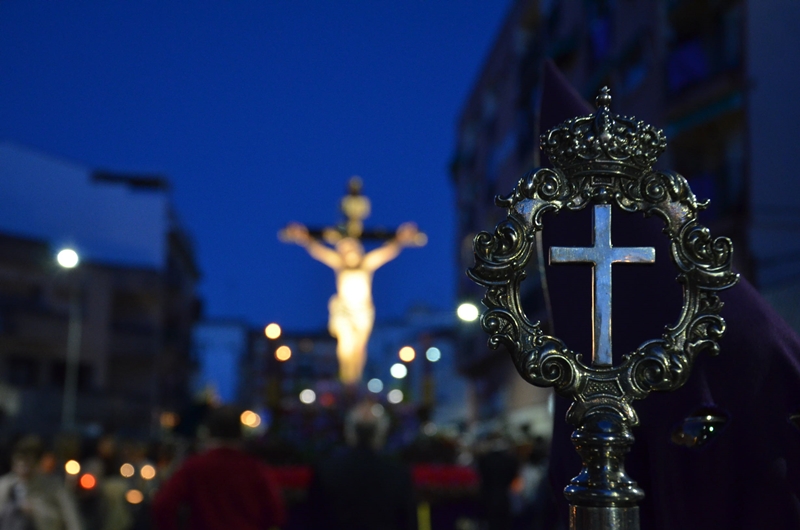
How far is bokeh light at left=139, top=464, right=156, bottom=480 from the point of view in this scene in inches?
481

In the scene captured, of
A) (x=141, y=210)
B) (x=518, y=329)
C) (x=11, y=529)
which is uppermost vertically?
(x=141, y=210)

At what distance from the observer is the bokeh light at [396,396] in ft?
47.8

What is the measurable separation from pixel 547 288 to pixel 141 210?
43798 millimetres

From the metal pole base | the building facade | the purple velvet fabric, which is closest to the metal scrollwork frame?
the metal pole base

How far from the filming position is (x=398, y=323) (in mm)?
91000

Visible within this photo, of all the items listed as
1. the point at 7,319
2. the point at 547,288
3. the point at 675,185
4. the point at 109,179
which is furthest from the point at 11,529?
the point at 109,179

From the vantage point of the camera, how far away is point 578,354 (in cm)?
154

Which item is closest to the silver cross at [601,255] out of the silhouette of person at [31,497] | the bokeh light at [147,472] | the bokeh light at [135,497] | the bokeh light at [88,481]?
the silhouette of person at [31,497]

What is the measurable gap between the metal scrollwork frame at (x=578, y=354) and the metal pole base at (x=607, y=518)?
12 cm

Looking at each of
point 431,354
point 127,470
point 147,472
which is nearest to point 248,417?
point 147,472

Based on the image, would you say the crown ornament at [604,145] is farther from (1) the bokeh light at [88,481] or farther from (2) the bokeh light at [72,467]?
(2) the bokeh light at [72,467]

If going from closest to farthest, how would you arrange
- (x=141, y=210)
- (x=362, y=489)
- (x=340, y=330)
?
(x=362, y=489) < (x=340, y=330) < (x=141, y=210)

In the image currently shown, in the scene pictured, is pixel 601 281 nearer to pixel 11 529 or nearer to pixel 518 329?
pixel 518 329

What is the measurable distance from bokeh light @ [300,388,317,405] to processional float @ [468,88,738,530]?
1300cm
